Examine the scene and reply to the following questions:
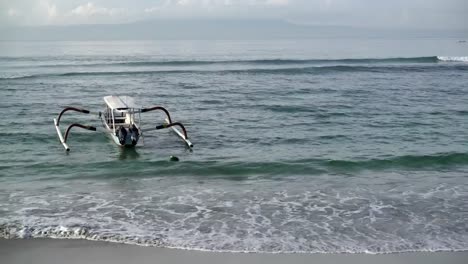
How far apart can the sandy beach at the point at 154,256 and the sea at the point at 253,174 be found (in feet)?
1.07

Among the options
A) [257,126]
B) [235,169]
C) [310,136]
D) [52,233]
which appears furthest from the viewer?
[257,126]

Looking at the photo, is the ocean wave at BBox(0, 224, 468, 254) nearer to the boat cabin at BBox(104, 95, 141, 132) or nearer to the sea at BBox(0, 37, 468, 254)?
the sea at BBox(0, 37, 468, 254)

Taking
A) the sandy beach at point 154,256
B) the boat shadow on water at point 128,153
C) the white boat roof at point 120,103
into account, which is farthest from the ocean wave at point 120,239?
the white boat roof at point 120,103

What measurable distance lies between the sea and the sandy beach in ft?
1.07

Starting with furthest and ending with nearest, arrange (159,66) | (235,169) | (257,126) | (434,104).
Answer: (159,66)
(434,104)
(257,126)
(235,169)

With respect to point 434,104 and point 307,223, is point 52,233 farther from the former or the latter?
point 434,104

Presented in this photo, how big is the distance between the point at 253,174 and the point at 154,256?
7053mm

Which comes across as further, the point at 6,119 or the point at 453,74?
the point at 453,74

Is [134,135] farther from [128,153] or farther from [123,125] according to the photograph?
[123,125]

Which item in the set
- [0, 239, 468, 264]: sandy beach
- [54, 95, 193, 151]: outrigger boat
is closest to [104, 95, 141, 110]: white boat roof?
[54, 95, 193, 151]: outrigger boat

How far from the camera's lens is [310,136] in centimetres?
2258

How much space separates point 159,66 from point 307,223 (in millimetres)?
46949

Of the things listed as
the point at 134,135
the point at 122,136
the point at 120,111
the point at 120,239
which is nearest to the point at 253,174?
the point at 134,135

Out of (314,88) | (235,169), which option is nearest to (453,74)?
(314,88)
